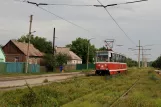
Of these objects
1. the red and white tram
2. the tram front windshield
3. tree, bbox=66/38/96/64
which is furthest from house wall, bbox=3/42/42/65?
tree, bbox=66/38/96/64

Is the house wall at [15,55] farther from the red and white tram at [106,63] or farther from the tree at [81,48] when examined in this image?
the tree at [81,48]

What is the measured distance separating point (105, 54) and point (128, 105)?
23.0m

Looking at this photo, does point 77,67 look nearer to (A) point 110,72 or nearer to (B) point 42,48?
(B) point 42,48

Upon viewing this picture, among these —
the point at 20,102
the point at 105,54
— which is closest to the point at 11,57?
the point at 105,54

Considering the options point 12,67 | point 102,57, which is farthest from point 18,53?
point 102,57

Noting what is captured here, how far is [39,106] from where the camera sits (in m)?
11.4

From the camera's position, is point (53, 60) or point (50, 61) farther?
point (53, 60)

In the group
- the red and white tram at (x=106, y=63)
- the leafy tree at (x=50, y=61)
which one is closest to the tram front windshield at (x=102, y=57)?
the red and white tram at (x=106, y=63)

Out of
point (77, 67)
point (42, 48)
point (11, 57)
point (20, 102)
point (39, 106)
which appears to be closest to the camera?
point (39, 106)

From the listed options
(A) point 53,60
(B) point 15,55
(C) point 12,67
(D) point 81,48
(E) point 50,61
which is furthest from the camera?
(D) point 81,48

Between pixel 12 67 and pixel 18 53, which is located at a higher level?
pixel 18 53

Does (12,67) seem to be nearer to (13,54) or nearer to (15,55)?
(15,55)

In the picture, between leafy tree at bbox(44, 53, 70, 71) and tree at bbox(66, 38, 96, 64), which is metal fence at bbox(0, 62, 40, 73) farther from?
tree at bbox(66, 38, 96, 64)

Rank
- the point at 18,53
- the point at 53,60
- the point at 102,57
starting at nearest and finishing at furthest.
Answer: the point at 102,57, the point at 53,60, the point at 18,53
